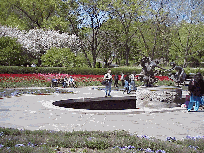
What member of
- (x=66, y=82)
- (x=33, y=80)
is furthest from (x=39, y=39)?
(x=66, y=82)

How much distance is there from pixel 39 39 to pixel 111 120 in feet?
111

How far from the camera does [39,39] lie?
4081cm

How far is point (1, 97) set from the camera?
15.0 meters

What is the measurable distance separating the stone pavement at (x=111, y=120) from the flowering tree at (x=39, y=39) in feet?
97.8

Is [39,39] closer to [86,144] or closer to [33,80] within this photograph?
[33,80]

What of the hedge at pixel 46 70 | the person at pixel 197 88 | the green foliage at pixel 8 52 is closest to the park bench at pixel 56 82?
the hedge at pixel 46 70

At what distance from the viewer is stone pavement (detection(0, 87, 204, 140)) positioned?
295 inches

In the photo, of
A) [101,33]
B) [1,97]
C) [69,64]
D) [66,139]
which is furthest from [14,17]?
[66,139]

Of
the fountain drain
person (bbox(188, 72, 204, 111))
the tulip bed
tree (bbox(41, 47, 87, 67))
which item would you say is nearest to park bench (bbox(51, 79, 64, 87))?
the tulip bed

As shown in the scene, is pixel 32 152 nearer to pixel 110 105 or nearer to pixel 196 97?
pixel 196 97

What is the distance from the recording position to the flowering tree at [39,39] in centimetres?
3988

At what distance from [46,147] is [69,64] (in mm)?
27102

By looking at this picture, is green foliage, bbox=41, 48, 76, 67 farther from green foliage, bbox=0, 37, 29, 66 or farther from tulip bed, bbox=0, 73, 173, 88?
tulip bed, bbox=0, 73, 173, 88

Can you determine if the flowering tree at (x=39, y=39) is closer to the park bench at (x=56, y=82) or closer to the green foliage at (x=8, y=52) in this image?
the green foliage at (x=8, y=52)
